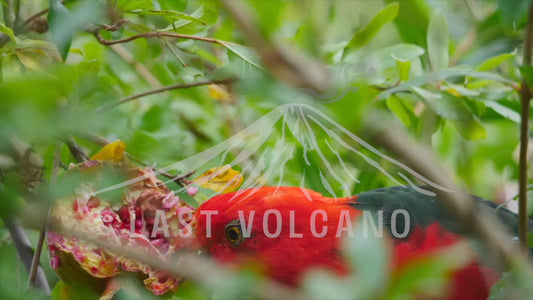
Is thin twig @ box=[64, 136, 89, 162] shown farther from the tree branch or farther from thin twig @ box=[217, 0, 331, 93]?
thin twig @ box=[217, 0, 331, 93]

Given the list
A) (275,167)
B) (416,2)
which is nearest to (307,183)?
(275,167)

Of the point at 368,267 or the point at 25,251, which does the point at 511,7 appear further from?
the point at 25,251

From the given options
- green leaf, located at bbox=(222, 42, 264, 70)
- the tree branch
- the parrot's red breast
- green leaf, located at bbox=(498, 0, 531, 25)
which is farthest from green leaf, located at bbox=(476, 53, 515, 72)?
the tree branch

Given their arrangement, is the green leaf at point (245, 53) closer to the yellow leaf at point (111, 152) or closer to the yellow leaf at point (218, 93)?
the yellow leaf at point (111, 152)

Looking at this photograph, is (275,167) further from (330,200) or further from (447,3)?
(447,3)

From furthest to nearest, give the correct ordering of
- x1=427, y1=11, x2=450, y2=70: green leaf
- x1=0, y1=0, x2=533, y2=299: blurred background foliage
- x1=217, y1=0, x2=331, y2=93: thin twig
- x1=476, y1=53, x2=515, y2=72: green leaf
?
x1=427, y1=11, x2=450, y2=70: green leaf < x1=476, y1=53, x2=515, y2=72: green leaf < x1=0, y1=0, x2=533, y2=299: blurred background foliage < x1=217, y1=0, x2=331, y2=93: thin twig

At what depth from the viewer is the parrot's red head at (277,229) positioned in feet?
3.08

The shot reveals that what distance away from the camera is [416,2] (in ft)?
4.33

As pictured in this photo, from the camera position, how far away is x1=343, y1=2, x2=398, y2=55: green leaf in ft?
3.38

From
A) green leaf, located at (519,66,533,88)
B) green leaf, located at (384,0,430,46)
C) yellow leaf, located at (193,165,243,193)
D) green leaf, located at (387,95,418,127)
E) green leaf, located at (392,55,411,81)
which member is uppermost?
green leaf, located at (384,0,430,46)

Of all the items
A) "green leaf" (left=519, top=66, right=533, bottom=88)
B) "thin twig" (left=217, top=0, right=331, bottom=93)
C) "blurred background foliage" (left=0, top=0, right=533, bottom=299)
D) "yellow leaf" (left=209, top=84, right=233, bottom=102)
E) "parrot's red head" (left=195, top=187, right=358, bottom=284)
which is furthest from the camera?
"yellow leaf" (left=209, top=84, right=233, bottom=102)

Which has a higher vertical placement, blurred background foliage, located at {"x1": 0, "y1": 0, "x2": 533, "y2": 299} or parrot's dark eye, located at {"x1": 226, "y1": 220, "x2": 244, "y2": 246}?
blurred background foliage, located at {"x1": 0, "y1": 0, "x2": 533, "y2": 299}

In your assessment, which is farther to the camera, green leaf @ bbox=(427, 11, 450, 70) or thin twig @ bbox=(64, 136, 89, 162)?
green leaf @ bbox=(427, 11, 450, 70)

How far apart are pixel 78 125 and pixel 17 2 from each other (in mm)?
622
